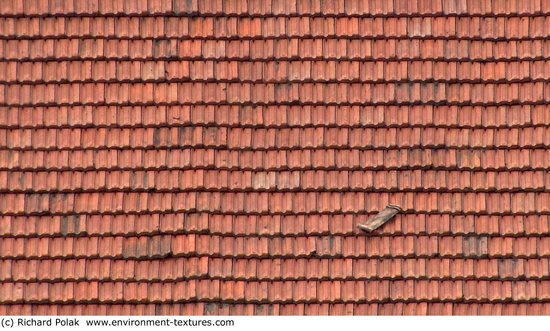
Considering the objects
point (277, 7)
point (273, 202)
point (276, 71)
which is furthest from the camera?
point (277, 7)

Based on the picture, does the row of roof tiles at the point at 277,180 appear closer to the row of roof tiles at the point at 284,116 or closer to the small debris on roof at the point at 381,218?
the small debris on roof at the point at 381,218

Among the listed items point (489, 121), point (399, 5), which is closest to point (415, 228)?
point (489, 121)

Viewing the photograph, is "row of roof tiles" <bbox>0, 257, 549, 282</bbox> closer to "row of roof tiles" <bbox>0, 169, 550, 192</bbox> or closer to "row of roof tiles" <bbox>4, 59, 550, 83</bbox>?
"row of roof tiles" <bbox>0, 169, 550, 192</bbox>

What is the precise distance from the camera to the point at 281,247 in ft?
35.7

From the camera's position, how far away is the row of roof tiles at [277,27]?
1125 cm

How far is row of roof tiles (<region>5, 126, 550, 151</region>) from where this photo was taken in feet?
36.2

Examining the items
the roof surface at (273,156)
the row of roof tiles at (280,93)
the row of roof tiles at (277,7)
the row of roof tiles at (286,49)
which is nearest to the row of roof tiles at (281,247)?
the roof surface at (273,156)

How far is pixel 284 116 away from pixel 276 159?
13.7 inches

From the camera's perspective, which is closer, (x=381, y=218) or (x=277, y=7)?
(x=381, y=218)

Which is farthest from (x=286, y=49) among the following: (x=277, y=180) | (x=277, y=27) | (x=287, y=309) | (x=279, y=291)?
(x=287, y=309)

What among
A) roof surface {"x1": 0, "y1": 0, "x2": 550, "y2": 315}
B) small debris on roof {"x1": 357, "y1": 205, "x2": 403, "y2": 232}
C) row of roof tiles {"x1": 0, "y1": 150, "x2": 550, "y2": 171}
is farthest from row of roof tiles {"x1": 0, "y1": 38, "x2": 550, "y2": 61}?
small debris on roof {"x1": 357, "y1": 205, "x2": 403, "y2": 232}

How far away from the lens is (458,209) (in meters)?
10.9

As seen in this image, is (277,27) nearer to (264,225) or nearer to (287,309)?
(264,225)

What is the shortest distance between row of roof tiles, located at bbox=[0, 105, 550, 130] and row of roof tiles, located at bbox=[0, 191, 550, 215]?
1.82 ft
